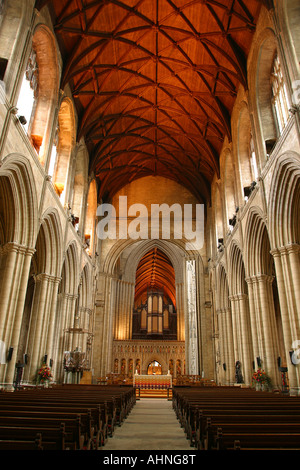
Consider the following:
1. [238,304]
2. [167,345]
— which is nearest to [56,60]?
[238,304]

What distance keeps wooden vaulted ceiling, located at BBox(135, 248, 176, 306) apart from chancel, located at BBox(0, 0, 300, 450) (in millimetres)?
12540

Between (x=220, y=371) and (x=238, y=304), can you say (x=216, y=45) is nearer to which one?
(x=238, y=304)

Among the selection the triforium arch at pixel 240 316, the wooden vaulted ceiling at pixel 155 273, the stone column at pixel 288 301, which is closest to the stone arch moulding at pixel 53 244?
the triforium arch at pixel 240 316

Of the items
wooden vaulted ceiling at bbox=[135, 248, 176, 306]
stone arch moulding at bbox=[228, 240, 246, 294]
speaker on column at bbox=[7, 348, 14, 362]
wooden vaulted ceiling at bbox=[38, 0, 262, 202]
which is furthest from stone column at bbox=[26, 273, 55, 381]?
wooden vaulted ceiling at bbox=[135, 248, 176, 306]

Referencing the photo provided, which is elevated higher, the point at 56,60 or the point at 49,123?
the point at 56,60

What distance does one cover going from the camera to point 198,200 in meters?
25.8

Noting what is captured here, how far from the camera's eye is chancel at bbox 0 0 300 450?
9500 mm

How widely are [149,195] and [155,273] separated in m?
19.5

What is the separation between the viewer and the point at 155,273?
44031 millimetres

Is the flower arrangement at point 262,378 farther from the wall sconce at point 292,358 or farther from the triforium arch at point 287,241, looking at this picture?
the wall sconce at point 292,358

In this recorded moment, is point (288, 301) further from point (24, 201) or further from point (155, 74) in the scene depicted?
point (155, 74)

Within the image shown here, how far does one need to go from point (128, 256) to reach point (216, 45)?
66.0 ft

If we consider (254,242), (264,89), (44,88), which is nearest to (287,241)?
(254,242)

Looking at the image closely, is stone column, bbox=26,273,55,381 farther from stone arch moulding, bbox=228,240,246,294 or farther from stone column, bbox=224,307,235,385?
stone column, bbox=224,307,235,385
